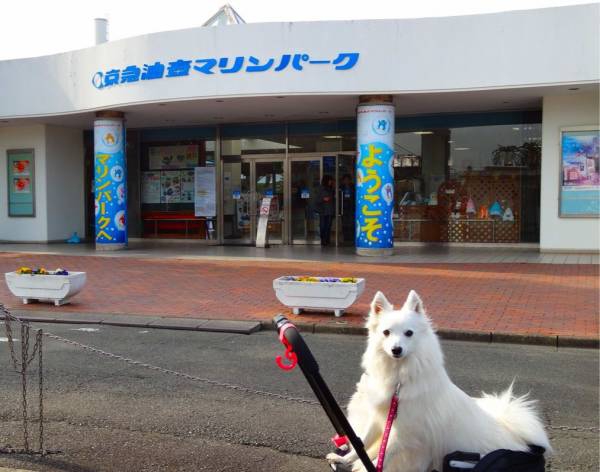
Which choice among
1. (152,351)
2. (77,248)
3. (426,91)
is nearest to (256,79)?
(426,91)

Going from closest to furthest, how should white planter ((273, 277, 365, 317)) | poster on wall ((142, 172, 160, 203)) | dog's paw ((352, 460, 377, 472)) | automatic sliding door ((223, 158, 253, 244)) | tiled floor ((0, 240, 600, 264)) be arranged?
dog's paw ((352, 460, 377, 472)), white planter ((273, 277, 365, 317)), tiled floor ((0, 240, 600, 264)), automatic sliding door ((223, 158, 253, 244)), poster on wall ((142, 172, 160, 203))

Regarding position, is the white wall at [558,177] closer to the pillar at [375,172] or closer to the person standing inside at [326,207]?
the pillar at [375,172]

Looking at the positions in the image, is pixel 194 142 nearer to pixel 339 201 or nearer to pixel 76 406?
pixel 339 201

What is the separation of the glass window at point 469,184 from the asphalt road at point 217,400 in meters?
11.5

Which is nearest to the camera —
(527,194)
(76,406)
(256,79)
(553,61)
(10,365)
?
(76,406)

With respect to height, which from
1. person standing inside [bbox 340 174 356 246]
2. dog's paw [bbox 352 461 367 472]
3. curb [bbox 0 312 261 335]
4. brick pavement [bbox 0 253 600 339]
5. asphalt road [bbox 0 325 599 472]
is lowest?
asphalt road [bbox 0 325 599 472]

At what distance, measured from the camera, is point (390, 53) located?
15008 millimetres

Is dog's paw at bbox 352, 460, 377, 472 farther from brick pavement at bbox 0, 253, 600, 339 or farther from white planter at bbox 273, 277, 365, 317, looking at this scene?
white planter at bbox 273, 277, 365, 317

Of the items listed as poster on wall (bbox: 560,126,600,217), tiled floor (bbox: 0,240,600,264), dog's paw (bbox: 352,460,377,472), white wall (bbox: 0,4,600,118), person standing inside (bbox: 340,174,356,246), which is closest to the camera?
dog's paw (bbox: 352,460,377,472)

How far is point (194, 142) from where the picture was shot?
21.5 meters

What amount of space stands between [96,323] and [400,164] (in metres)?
12.4

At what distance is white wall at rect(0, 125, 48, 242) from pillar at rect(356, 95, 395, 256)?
1127 centimetres

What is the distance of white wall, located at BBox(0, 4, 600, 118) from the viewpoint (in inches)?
559

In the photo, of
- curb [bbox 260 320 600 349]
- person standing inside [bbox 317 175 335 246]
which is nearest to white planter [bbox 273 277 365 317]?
curb [bbox 260 320 600 349]
